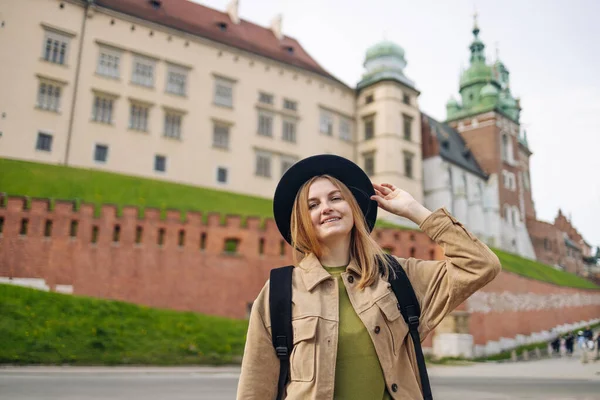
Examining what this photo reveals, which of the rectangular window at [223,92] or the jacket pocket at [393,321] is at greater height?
the rectangular window at [223,92]

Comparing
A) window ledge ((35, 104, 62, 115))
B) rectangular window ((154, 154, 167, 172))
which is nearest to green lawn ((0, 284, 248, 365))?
window ledge ((35, 104, 62, 115))

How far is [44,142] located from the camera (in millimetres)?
28875

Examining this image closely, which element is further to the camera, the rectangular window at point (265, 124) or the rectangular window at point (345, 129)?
the rectangular window at point (345, 129)

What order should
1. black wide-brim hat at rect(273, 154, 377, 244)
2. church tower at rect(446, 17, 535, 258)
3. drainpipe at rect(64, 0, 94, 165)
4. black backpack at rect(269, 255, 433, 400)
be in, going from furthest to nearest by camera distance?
church tower at rect(446, 17, 535, 258) → drainpipe at rect(64, 0, 94, 165) → black wide-brim hat at rect(273, 154, 377, 244) → black backpack at rect(269, 255, 433, 400)

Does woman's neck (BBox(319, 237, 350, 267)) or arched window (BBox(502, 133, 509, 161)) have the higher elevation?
arched window (BBox(502, 133, 509, 161))

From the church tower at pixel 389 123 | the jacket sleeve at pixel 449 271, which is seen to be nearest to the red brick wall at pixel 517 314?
the church tower at pixel 389 123

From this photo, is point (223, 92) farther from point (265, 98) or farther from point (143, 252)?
point (143, 252)

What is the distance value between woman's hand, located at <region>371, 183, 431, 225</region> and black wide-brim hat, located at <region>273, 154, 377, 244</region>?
60 millimetres

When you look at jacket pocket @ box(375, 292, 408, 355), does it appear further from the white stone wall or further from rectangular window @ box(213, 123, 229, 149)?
the white stone wall

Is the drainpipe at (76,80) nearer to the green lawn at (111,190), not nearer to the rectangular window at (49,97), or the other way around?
the rectangular window at (49,97)

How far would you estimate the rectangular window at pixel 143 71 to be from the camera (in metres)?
32.9

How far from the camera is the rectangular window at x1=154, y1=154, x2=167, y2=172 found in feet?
107

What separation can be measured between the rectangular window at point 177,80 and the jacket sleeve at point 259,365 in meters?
34.0

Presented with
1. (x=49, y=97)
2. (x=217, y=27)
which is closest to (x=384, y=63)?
(x=217, y=27)
